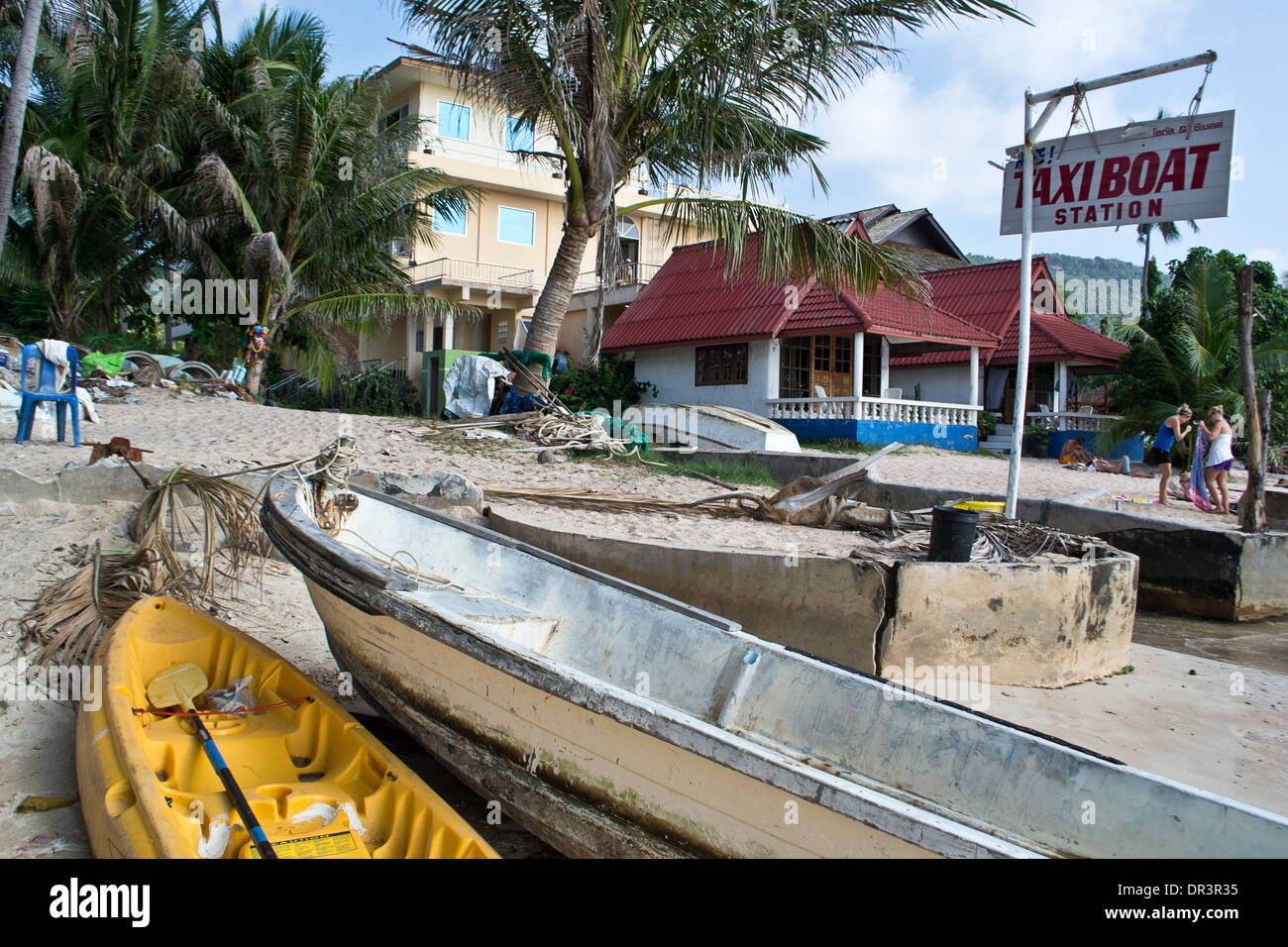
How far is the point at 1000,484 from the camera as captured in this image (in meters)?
13.0

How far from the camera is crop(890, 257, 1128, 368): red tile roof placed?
21.0m

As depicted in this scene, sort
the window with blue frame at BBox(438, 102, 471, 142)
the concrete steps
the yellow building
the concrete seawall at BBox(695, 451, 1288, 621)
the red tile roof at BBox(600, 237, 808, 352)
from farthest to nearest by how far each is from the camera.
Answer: the window with blue frame at BBox(438, 102, 471, 142), the yellow building, the concrete steps, the red tile roof at BBox(600, 237, 808, 352), the concrete seawall at BBox(695, 451, 1288, 621)

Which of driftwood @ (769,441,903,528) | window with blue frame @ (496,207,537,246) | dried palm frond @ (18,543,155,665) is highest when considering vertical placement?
window with blue frame @ (496,207,537,246)

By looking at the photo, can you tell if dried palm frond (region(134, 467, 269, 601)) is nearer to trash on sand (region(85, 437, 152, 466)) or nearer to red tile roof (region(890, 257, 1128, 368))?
trash on sand (region(85, 437, 152, 466))

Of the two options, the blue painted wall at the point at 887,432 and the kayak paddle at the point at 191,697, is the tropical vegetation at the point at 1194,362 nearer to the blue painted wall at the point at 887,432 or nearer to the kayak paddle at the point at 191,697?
the blue painted wall at the point at 887,432

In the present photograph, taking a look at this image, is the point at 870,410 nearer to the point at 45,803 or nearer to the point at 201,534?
the point at 201,534

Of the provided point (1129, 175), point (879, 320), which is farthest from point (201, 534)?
point (879, 320)

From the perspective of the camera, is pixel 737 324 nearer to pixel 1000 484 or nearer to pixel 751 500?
pixel 1000 484

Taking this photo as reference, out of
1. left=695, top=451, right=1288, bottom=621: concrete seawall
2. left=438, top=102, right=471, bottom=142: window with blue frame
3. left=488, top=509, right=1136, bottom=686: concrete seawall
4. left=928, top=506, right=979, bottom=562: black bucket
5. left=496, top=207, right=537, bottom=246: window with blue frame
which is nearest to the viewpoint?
left=488, top=509, right=1136, bottom=686: concrete seawall

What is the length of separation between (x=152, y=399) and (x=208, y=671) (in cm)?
1118

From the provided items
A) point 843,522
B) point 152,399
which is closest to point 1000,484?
point 843,522

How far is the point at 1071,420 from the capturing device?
20.6 m

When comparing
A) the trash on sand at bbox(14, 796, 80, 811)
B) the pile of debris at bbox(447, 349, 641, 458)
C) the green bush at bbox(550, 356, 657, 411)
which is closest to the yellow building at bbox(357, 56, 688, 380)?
the green bush at bbox(550, 356, 657, 411)

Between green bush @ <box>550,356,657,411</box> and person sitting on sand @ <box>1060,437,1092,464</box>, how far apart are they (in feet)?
31.2
